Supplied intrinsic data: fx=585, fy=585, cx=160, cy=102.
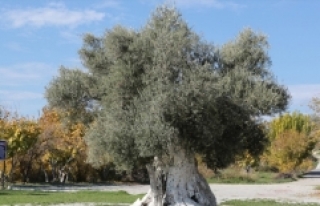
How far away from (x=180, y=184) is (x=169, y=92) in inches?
145

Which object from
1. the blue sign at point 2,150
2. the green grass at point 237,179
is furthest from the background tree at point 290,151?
the blue sign at point 2,150

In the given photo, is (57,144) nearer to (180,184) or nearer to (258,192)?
(258,192)

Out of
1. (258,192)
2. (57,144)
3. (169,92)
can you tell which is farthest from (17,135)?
(169,92)

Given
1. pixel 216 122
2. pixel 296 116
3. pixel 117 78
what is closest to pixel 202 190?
pixel 216 122

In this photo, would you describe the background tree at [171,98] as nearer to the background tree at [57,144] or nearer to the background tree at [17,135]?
the background tree at [17,135]

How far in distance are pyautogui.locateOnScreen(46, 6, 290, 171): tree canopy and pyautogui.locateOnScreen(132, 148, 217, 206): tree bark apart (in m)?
0.53

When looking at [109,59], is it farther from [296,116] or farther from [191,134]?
[296,116]

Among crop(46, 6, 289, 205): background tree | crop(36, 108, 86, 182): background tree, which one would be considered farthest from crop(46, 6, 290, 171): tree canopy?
crop(36, 108, 86, 182): background tree

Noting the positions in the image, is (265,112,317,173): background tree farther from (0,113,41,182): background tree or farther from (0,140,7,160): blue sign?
(0,140,7,160): blue sign

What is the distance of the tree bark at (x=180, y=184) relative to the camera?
19.0 m

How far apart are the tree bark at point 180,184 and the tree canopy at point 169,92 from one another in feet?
1.73

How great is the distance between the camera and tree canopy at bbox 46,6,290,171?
55.8 feet

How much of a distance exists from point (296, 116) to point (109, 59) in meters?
60.2

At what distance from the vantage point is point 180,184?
19.1 meters
